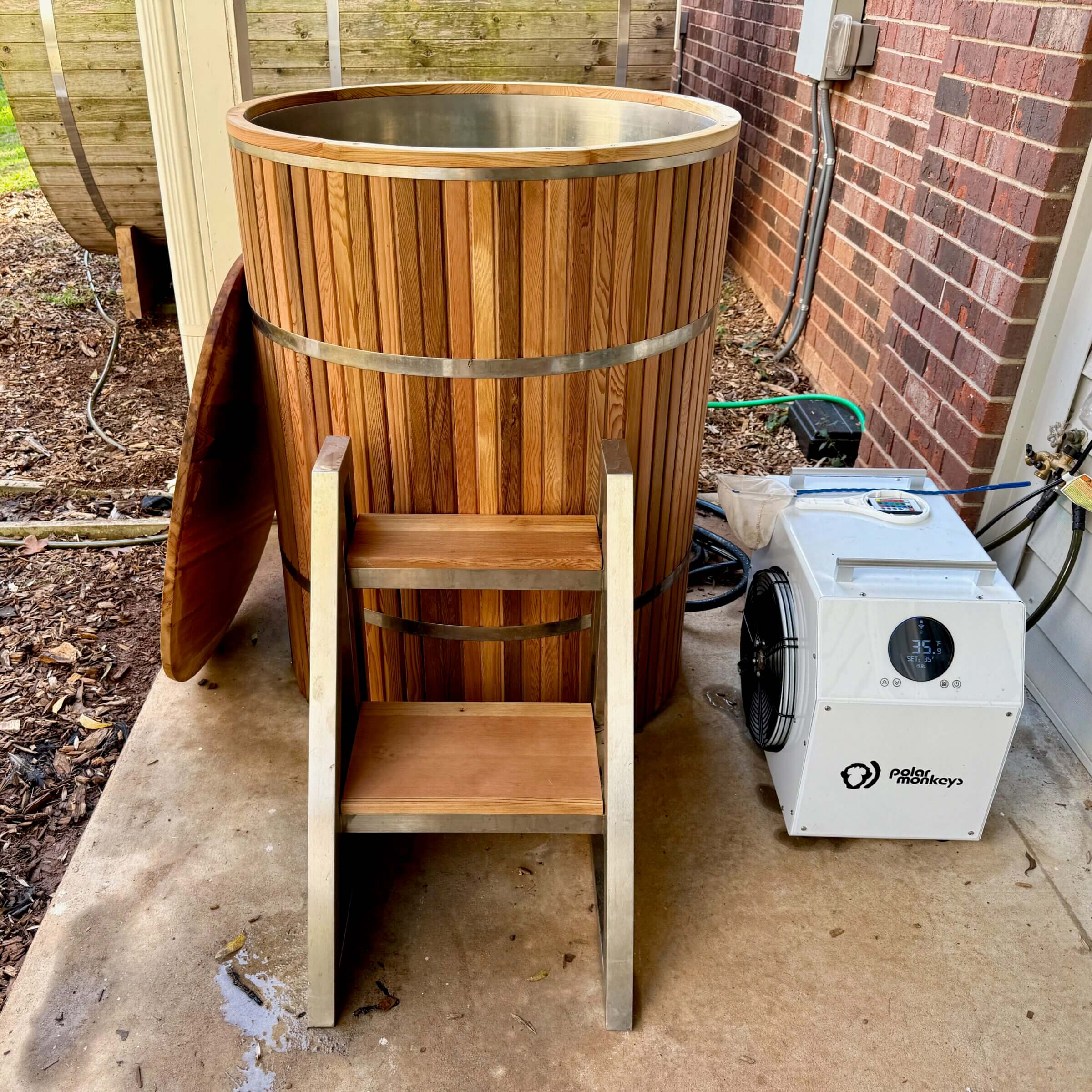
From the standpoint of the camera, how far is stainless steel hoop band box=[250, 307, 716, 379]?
1903 mm

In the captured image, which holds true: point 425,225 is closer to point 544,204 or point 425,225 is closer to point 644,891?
point 544,204

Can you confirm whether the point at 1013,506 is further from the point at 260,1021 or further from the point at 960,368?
the point at 260,1021

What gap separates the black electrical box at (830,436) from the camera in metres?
3.91

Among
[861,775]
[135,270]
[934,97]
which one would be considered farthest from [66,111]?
[861,775]

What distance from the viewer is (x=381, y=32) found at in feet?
13.7

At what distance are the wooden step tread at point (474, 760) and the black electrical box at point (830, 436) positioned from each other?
86.2 inches

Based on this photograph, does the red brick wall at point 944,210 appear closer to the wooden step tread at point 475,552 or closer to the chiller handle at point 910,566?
the chiller handle at point 910,566

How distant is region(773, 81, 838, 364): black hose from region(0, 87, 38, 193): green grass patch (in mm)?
5360

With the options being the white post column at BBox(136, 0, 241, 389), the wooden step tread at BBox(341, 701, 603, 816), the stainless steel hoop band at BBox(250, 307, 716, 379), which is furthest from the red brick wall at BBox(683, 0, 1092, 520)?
the white post column at BBox(136, 0, 241, 389)

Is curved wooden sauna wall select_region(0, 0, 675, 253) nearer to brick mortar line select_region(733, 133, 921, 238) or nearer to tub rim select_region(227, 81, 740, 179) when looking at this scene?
brick mortar line select_region(733, 133, 921, 238)

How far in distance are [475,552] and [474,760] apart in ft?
1.34

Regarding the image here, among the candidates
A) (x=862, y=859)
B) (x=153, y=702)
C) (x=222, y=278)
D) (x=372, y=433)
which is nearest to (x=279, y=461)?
(x=372, y=433)

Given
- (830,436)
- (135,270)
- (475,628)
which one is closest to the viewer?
(475,628)

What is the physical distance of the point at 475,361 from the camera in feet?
6.23
